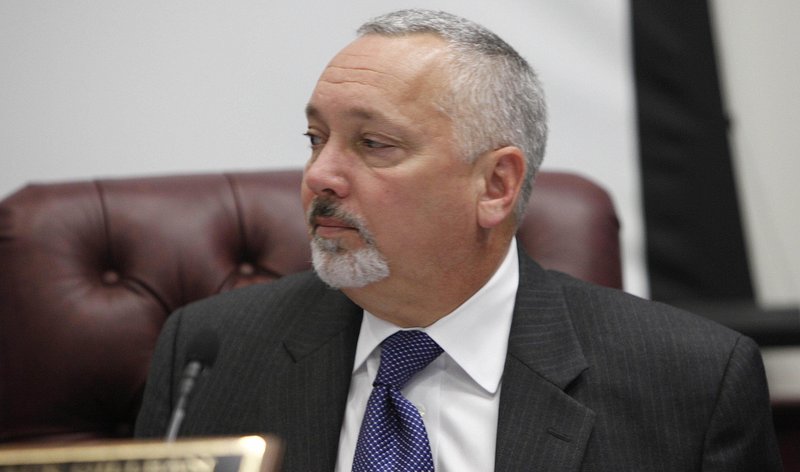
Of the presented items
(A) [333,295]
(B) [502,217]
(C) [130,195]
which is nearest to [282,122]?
(C) [130,195]

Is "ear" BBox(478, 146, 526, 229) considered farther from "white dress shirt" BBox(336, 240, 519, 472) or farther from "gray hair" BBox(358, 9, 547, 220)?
"white dress shirt" BBox(336, 240, 519, 472)

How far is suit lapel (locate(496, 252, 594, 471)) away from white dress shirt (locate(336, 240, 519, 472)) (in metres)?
0.03

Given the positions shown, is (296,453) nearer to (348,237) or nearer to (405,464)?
(405,464)

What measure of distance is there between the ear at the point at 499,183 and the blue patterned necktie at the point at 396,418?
0.23 meters

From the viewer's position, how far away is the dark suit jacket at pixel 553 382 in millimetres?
1538

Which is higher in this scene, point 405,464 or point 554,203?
point 554,203

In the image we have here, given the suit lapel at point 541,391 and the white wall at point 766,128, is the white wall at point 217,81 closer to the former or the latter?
the white wall at point 766,128

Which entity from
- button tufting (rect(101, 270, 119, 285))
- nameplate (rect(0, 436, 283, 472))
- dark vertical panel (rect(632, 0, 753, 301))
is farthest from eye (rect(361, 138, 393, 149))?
dark vertical panel (rect(632, 0, 753, 301))

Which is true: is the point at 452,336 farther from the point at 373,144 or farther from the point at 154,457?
the point at 154,457

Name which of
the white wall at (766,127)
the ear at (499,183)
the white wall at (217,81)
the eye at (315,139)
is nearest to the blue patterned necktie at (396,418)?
the ear at (499,183)

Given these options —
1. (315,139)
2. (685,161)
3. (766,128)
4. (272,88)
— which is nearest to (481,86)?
(315,139)

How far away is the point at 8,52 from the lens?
2346mm

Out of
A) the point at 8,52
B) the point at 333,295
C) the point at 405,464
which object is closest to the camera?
the point at 405,464

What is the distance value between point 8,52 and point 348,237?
123 centimetres
